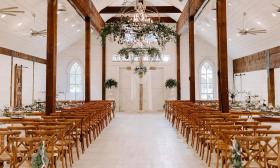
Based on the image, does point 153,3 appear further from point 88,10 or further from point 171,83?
point 88,10

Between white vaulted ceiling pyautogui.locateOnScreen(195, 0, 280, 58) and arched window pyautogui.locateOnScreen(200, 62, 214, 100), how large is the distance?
1.87 m

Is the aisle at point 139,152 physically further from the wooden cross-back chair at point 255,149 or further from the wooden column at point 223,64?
the wooden column at point 223,64

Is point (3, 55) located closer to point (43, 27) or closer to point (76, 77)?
point (43, 27)

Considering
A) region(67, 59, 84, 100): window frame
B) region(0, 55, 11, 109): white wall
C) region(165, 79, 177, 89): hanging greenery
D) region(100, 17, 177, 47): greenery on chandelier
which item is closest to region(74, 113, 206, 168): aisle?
region(100, 17, 177, 47): greenery on chandelier

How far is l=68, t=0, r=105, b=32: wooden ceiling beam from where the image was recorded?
11.7 m

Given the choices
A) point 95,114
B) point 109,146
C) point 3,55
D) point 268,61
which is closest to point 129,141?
point 109,146

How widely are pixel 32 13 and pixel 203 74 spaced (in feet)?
39.6

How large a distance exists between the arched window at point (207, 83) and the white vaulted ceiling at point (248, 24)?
1.87 metres

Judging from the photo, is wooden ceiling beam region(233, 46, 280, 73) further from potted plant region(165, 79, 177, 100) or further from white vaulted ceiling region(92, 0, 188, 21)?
white vaulted ceiling region(92, 0, 188, 21)

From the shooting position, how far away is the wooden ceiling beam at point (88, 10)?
38.3 feet

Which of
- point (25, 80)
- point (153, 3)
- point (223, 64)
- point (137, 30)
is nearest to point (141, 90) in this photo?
point (153, 3)

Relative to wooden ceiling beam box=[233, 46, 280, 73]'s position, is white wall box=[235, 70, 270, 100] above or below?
below

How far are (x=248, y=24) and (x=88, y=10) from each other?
7340 millimetres

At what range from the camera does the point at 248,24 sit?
529 inches
